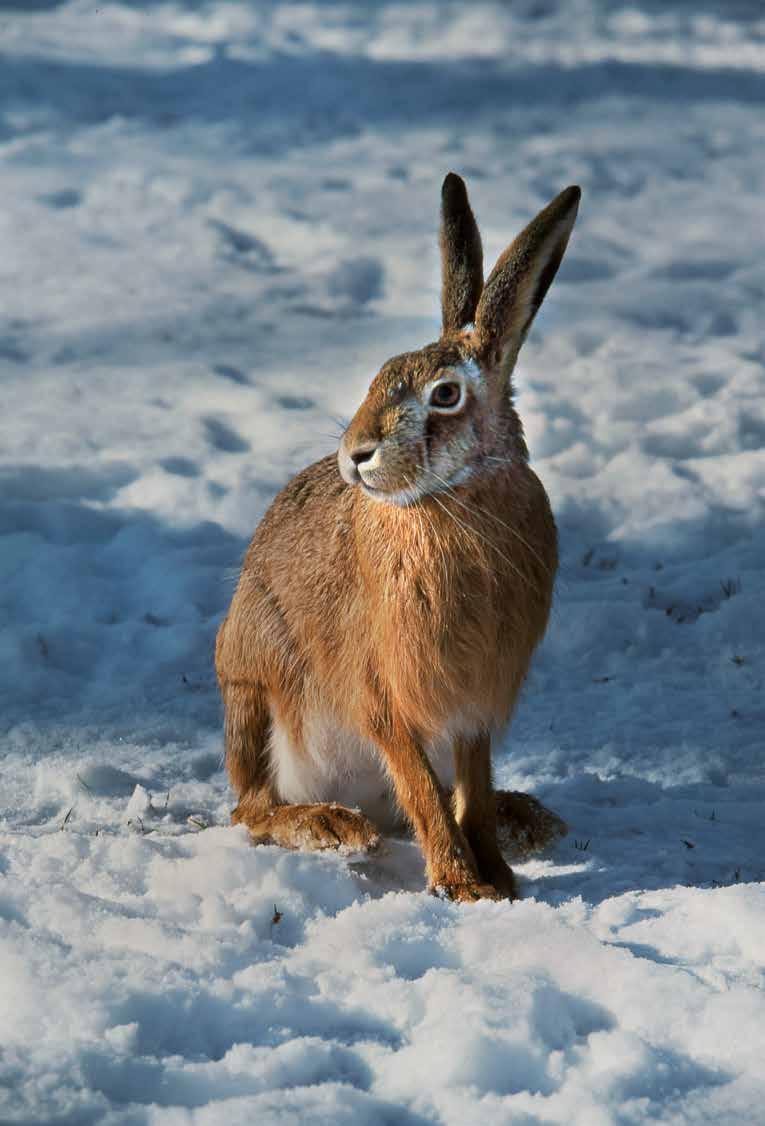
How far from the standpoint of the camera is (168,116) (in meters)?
10.9

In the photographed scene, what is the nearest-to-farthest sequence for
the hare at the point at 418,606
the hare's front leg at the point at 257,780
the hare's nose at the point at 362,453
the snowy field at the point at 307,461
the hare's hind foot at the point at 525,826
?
the snowy field at the point at 307,461 → the hare's nose at the point at 362,453 → the hare at the point at 418,606 → the hare's front leg at the point at 257,780 → the hare's hind foot at the point at 525,826

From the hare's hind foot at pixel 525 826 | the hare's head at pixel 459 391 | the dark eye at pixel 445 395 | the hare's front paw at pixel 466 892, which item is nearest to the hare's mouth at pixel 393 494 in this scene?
the hare's head at pixel 459 391

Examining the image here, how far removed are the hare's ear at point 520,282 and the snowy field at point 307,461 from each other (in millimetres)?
1244

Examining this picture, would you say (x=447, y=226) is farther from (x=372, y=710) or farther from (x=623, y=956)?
(x=623, y=956)

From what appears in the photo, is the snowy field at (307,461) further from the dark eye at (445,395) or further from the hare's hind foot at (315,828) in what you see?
the dark eye at (445,395)

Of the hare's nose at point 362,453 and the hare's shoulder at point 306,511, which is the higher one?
the hare's nose at point 362,453

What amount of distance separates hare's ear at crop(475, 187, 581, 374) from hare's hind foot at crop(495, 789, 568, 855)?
1.22 meters

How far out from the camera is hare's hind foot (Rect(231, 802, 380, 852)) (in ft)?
12.0

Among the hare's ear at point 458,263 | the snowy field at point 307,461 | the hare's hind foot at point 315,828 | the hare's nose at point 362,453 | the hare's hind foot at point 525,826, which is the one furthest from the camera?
the hare's hind foot at point 525,826

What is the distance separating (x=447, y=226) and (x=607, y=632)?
2.16m

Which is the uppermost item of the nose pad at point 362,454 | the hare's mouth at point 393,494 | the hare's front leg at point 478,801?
the nose pad at point 362,454

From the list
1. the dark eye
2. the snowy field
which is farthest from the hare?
the snowy field

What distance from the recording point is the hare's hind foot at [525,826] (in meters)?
3.88

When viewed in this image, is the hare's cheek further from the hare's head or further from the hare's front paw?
the hare's front paw
